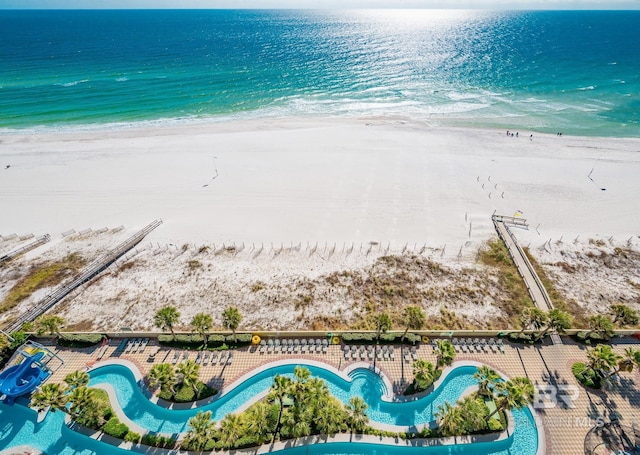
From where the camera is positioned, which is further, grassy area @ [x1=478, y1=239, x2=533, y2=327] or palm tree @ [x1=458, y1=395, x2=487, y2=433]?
grassy area @ [x1=478, y1=239, x2=533, y2=327]

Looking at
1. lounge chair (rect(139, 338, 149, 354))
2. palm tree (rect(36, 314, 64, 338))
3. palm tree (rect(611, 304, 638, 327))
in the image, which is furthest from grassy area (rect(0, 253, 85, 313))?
palm tree (rect(611, 304, 638, 327))

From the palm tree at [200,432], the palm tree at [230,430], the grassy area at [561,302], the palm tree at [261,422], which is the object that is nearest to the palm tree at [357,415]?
the palm tree at [261,422]

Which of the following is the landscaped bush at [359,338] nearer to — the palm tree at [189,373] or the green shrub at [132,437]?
the palm tree at [189,373]

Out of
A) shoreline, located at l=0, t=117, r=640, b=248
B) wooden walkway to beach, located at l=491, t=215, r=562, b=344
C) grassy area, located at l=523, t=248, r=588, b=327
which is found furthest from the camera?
shoreline, located at l=0, t=117, r=640, b=248

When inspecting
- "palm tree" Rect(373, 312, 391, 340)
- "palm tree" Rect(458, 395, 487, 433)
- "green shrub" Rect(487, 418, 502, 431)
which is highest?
"palm tree" Rect(373, 312, 391, 340)

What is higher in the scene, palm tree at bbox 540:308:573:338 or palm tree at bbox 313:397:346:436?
palm tree at bbox 540:308:573:338

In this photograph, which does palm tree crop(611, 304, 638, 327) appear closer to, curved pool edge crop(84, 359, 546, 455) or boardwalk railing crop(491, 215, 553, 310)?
boardwalk railing crop(491, 215, 553, 310)

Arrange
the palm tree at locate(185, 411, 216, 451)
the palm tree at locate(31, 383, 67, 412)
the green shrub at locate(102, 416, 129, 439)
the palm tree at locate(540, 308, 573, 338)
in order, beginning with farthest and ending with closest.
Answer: the palm tree at locate(540, 308, 573, 338) → the green shrub at locate(102, 416, 129, 439) → the palm tree at locate(31, 383, 67, 412) → the palm tree at locate(185, 411, 216, 451)
